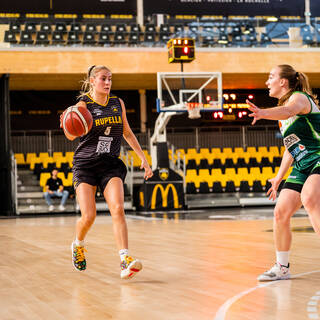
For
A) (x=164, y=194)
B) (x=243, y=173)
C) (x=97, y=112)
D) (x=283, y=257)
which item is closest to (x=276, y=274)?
(x=283, y=257)

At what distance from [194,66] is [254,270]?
16.4 meters

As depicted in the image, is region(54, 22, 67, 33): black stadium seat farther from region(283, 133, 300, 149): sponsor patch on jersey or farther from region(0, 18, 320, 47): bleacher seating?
region(283, 133, 300, 149): sponsor patch on jersey

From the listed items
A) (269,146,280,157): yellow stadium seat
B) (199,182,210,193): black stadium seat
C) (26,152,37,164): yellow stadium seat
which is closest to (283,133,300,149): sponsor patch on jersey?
(199,182,210,193): black stadium seat

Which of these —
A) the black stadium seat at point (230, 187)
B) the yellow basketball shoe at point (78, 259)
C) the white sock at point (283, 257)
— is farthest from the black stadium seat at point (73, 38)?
the white sock at point (283, 257)

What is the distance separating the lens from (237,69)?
71.4 ft

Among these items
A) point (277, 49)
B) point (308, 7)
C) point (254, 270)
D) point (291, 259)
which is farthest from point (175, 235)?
point (308, 7)

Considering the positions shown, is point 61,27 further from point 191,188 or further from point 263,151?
point 263,151

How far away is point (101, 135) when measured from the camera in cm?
543

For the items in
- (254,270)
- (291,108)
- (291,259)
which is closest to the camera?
(291,108)

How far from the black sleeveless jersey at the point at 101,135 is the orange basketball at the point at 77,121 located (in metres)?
0.11

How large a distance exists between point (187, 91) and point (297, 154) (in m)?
13.8

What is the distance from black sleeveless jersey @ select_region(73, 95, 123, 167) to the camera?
17.7 ft

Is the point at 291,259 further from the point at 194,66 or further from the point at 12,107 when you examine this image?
the point at 12,107

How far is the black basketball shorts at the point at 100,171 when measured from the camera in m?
5.43
